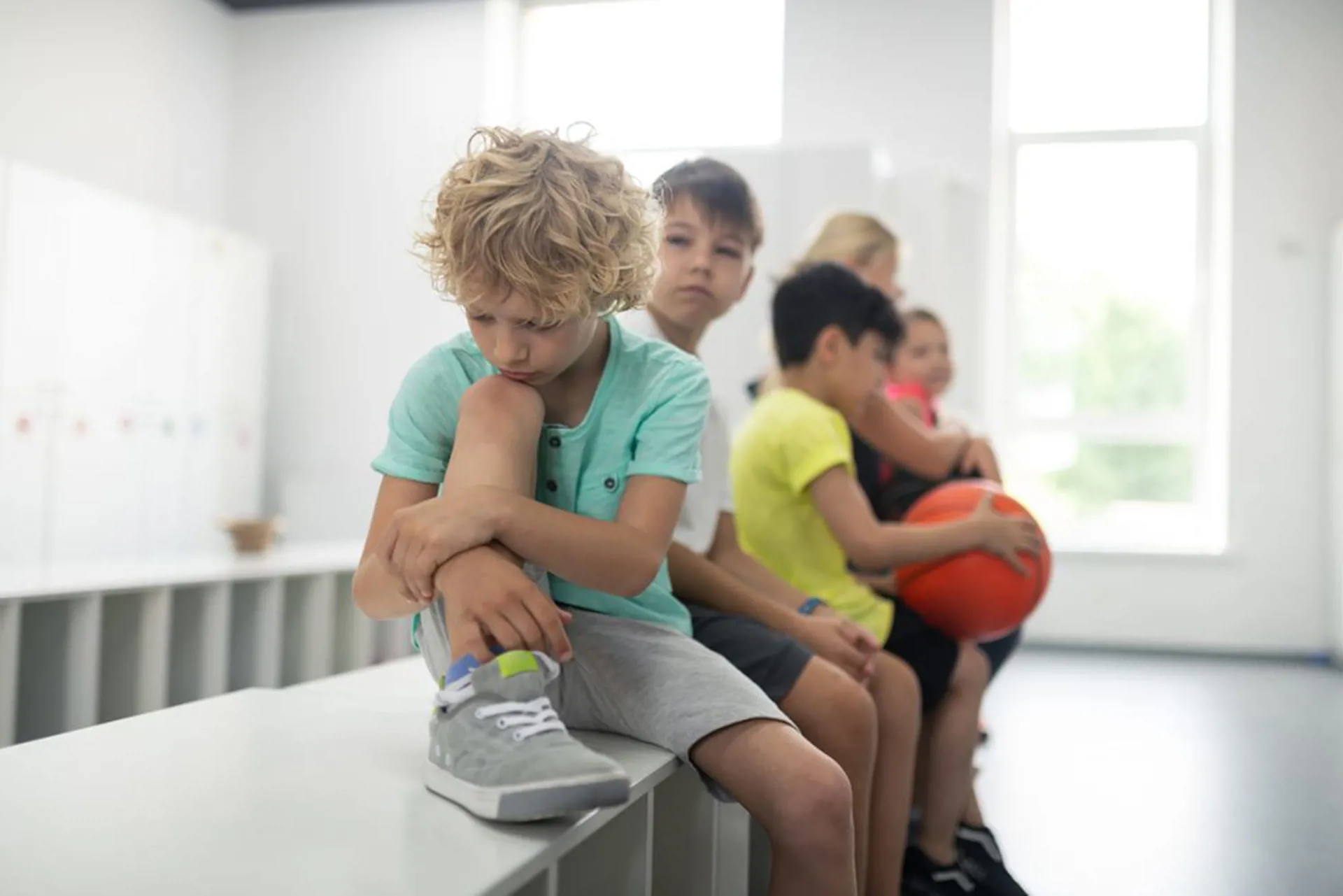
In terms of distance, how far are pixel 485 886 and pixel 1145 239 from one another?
6.26 meters

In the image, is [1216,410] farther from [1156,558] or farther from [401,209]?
[401,209]

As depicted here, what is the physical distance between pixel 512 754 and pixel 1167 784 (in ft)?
7.79

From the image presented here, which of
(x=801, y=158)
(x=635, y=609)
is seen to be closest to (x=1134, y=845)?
(x=635, y=609)

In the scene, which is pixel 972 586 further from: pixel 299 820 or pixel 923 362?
pixel 299 820

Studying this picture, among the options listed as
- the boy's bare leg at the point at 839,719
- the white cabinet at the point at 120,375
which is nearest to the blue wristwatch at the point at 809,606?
the boy's bare leg at the point at 839,719

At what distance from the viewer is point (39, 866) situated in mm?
854

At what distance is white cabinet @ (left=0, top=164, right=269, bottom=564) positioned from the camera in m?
4.55

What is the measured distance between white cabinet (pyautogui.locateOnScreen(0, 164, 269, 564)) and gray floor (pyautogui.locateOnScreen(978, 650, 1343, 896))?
140 inches

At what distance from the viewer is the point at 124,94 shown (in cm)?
580

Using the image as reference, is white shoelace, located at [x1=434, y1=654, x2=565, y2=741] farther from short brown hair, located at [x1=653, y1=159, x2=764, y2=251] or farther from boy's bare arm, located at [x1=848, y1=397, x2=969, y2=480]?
boy's bare arm, located at [x1=848, y1=397, x2=969, y2=480]

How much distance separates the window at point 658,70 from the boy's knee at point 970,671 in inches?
175

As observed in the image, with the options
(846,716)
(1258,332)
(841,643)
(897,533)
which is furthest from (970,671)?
(1258,332)

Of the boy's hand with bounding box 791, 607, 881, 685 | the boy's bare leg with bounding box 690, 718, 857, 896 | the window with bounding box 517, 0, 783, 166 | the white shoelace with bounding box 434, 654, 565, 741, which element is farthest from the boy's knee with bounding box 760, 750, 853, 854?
the window with bounding box 517, 0, 783, 166

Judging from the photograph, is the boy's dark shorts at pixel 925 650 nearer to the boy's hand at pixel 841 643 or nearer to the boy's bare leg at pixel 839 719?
the boy's hand at pixel 841 643
